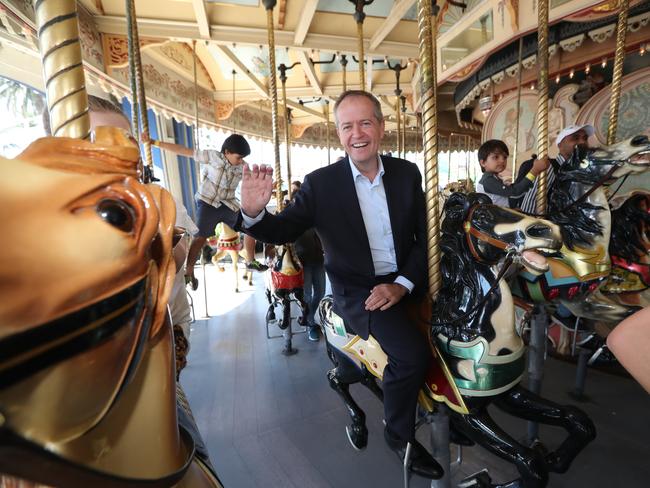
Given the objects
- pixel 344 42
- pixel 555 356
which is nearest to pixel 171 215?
pixel 555 356

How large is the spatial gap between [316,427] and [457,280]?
132cm

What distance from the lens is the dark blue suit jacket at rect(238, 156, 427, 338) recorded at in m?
1.36

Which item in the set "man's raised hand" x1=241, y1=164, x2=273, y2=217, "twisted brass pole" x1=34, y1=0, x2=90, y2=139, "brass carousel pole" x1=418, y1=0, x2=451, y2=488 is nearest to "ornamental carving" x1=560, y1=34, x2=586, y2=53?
"brass carousel pole" x1=418, y1=0, x2=451, y2=488

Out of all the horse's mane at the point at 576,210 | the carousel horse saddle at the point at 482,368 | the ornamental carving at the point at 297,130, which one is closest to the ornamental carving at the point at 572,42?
the horse's mane at the point at 576,210

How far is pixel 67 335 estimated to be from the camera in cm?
28

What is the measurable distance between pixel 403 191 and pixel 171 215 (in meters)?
1.18

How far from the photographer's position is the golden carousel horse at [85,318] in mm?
252

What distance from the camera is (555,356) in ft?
9.19

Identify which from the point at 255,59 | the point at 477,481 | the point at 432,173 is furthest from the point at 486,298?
the point at 255,59

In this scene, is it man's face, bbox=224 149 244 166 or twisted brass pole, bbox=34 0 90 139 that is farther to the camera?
man's face, bbox=224 149 244 166

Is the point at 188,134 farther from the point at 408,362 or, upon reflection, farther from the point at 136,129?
the point at 408,362

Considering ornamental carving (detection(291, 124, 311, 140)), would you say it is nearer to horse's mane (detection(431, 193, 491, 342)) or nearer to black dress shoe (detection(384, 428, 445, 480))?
horse's mane (detection(431, 193, 491, 342))

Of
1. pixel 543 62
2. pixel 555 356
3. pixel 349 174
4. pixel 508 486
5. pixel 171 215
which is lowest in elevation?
pixel 555 356

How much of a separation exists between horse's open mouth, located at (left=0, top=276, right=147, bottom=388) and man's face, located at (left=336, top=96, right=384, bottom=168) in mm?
1156
